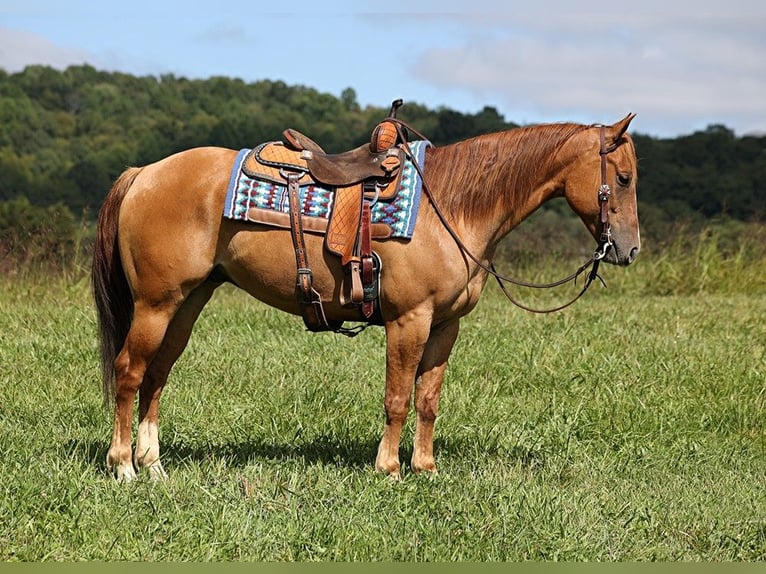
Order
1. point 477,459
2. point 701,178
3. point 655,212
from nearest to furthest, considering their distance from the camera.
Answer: point 477,459
point 655,212
point 701,178

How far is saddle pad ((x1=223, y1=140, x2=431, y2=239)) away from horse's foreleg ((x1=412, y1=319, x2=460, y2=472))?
72 centimetres

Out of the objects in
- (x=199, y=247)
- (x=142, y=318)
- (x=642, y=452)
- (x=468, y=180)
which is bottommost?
(x=642, y=452)

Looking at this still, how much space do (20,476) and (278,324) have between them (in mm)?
4295

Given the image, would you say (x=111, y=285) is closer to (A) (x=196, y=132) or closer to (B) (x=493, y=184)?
(B) (x=493, y=184)

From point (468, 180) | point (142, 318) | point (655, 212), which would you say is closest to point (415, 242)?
point (468, 180)

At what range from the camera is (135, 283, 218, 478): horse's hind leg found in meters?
5.55

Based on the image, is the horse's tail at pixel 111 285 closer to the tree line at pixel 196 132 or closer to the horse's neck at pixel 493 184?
the horse's neck at pixel 493 184

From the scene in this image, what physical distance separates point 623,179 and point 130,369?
8.98 feet

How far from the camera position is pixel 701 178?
2797cm

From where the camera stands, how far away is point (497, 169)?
528 centimetres

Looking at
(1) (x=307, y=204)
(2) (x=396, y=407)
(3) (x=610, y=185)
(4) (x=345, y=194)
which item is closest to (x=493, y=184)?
(3) (x=610, y=185)

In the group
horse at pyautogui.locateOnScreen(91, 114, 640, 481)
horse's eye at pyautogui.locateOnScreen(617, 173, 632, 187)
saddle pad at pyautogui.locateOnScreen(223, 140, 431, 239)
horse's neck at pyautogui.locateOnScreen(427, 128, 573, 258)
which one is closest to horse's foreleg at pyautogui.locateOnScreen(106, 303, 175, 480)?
horse at pyautogui.locateOnScreen(91, 114, 640, 481)

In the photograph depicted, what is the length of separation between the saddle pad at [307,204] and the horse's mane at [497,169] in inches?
9.1

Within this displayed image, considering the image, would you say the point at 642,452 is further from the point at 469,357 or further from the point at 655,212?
the point at 655,212
